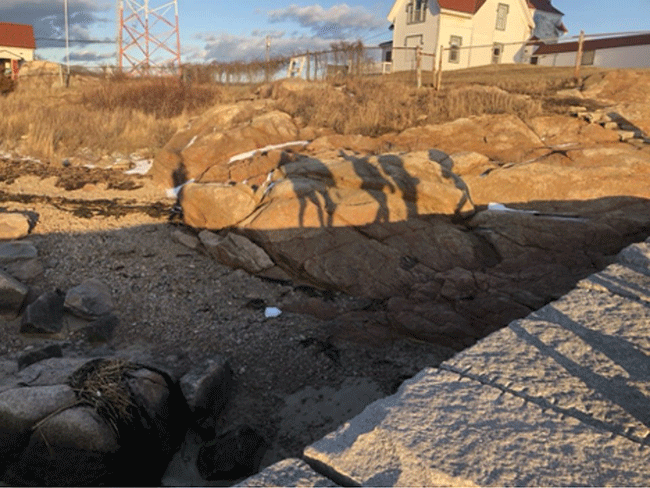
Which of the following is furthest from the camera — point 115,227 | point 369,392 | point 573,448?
point 115,227

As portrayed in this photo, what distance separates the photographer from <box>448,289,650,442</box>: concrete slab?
101 inches

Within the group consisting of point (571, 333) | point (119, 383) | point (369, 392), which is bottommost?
point (369, 392)

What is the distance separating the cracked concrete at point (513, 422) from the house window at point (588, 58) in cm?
3018

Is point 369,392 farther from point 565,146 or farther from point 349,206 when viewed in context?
point 565,146

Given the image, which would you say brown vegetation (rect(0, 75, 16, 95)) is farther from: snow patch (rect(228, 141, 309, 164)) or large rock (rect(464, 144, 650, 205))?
large rock (rect(464, 144, 650, 205))

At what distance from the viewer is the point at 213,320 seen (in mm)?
6449

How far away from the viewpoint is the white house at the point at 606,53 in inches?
1047

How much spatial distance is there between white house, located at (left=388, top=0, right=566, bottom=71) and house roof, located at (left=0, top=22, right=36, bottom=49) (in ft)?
87.6

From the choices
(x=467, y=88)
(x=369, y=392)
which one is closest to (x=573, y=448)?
(x=369, y=392)

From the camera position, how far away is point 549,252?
22.2 ft

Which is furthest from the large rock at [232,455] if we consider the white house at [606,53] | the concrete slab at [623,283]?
the white house at [606,53]

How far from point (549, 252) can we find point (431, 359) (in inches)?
95.3

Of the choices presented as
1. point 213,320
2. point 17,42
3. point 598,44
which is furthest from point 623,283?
A: point 17,42

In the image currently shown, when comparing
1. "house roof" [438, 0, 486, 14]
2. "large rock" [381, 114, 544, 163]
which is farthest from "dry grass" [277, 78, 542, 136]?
"house roof" [438, 0, 486, 14]
